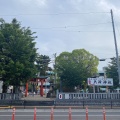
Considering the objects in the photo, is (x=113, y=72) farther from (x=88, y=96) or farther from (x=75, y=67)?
(x=88, y=96)

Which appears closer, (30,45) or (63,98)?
(63,98)

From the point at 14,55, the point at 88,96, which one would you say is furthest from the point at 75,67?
the point at 14,55

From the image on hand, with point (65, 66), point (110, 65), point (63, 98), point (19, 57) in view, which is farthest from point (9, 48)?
point (110, 65)

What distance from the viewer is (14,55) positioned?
26.3 m

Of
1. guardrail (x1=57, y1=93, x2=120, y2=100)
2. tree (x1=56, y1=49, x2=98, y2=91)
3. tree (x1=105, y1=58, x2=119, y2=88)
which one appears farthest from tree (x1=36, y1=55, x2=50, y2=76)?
tree (x1=105, y1=58, x2=119, y2=88)

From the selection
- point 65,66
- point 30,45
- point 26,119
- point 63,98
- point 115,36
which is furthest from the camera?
point 65,66

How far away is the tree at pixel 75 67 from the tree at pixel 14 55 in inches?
559

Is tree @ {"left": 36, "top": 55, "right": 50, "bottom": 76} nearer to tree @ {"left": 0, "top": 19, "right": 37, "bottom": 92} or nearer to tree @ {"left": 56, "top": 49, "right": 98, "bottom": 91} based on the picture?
tree @ {"left": 0, "top": 19, "right": 37, "bottom": 92}

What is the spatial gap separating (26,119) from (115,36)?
1586cm

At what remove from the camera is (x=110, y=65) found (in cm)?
4259

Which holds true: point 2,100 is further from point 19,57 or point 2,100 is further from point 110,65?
point 110,65

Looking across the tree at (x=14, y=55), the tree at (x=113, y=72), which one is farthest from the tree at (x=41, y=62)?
the tree at (x=113, y=72)

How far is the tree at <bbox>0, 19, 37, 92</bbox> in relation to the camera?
25234 mm

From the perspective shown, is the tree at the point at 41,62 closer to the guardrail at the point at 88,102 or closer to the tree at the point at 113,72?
the guardrail at the point at 88,102
